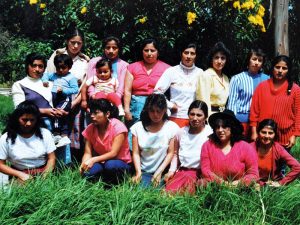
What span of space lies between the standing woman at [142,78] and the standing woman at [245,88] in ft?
2.71

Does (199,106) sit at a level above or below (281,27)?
below

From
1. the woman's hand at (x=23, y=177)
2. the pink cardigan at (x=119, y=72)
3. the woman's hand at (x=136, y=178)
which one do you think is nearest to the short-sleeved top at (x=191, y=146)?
the woman's hand at (x=136, y=178)

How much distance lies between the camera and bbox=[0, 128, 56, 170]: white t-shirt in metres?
4.36

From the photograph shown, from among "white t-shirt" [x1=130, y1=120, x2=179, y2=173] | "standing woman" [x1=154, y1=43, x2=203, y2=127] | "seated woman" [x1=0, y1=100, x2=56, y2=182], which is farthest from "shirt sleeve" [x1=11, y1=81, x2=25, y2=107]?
"standing woman" [x1=154, y1=43, x2=203, y2=127]

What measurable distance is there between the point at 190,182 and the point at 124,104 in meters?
1.31

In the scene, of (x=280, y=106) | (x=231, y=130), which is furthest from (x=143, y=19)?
(x=231, y=130)

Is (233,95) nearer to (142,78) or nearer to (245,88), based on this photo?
(245,88)

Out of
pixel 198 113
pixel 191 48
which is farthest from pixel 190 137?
pixel 191 48

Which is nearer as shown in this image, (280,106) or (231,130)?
(231,130)

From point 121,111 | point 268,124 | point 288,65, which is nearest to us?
point 268,124

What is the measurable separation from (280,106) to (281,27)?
2.90 meters

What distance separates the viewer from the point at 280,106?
4.72m

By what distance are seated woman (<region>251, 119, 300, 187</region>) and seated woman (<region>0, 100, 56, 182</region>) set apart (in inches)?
81.4

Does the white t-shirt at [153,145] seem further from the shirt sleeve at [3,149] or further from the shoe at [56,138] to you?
the shirt sleeve at [3,149]
